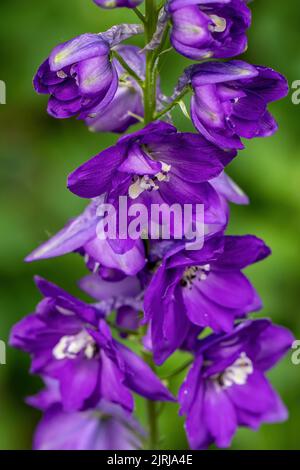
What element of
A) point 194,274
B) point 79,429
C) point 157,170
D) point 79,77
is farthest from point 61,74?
point 79,429

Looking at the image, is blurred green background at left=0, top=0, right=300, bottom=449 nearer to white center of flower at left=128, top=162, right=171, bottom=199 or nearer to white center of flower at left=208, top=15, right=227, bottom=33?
white center of flower at left=128, top=162, right=171, bottom=199

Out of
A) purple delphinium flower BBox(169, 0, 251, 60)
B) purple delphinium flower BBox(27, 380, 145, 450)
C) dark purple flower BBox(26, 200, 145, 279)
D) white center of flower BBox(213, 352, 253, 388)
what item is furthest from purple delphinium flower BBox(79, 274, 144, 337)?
purple delphinium flower BBox(169, 0, 251, 60)

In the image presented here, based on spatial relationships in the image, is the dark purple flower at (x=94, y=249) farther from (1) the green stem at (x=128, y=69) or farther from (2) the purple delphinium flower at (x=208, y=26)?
(2) the purple delphinium flower at (x=208, y=26)

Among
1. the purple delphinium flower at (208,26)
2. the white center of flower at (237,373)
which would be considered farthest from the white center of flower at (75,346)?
the purple delphinium flower at (208,26)

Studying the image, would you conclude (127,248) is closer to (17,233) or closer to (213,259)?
(213,259)

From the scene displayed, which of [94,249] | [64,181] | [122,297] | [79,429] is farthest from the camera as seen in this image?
[64,181]

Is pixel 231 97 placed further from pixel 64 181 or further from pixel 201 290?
pixel 64 181
